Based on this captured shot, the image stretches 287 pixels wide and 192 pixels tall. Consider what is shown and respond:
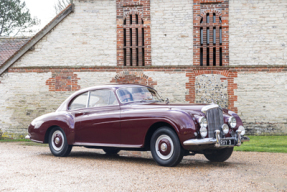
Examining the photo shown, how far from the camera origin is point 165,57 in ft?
50.0

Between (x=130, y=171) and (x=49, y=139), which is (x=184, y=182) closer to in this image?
(x=130, y=171)

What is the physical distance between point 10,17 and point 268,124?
27.3 meters

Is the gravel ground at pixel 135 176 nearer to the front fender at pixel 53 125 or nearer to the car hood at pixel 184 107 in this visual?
the front fender at pixel 53 125

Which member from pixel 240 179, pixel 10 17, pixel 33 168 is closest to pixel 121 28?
pixel 33 168

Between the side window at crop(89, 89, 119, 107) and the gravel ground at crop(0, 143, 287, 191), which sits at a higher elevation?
the side window at crop(89, 89, 119, 107)

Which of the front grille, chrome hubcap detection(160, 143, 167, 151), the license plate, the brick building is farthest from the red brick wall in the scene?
chrome hubcap detection(160, 143, 167, 151)

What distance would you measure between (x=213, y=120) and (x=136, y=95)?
185cm

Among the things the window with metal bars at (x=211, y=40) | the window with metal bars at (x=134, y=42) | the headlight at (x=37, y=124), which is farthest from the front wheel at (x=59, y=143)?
the window with metal bars at (x=211, y=40)

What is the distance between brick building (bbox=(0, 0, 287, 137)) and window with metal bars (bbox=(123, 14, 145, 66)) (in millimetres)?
43

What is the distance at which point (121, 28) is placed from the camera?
15477mm

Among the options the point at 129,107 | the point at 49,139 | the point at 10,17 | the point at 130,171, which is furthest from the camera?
the point at 10,17

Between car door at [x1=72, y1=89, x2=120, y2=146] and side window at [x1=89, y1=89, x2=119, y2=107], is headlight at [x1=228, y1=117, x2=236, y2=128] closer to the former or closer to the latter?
car door at [x1=72, y1=89, x2=120, y2=146]

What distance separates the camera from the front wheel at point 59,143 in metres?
8.23

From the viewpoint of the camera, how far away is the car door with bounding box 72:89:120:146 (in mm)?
7355
